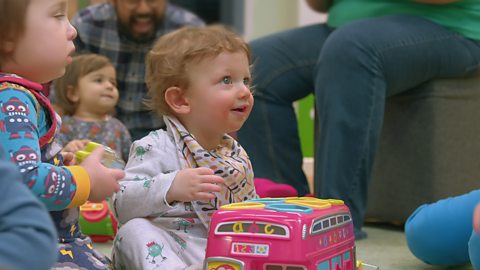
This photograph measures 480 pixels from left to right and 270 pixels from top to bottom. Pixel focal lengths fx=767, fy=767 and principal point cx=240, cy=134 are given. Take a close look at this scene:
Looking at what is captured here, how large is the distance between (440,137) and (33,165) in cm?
118

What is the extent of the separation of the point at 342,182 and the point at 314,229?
0.70 meters

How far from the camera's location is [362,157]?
5.50 feet

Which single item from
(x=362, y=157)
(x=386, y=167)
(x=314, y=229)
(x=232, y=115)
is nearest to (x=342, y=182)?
(x=362, y=157)

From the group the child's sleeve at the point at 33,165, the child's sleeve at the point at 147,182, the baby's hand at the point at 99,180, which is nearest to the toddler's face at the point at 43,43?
the child's sleeve at the point at 33,165

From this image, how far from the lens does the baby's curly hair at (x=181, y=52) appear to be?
1.28 metres

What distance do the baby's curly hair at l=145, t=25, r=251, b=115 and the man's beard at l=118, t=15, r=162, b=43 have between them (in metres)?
1.02

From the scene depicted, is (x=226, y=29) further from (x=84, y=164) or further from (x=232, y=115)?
(x=84, y=164)

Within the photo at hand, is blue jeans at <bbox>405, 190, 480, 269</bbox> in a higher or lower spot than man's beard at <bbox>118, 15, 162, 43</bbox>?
lower

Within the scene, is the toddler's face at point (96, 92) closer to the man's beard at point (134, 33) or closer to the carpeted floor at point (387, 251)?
the man's beard at point (134, 33)

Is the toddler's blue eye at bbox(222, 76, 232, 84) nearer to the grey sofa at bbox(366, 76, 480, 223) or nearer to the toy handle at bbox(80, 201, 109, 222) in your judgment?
the toy handle at bbox(80, 201, 109, 222)

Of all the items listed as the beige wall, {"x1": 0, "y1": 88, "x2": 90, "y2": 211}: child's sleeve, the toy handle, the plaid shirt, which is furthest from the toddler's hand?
the beige wall

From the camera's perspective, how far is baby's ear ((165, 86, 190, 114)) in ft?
4.27

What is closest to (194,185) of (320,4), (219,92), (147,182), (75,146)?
(147,182)

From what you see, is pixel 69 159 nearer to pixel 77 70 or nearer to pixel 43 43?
pixel 43 43
